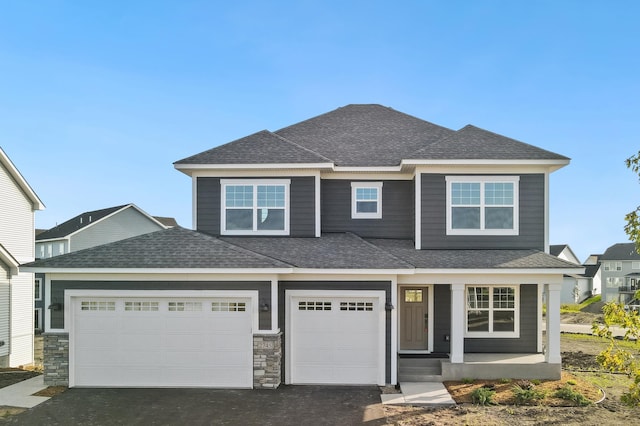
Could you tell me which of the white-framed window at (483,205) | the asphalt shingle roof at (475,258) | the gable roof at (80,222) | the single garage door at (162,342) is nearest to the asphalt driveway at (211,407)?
the single garage door at (162,342)

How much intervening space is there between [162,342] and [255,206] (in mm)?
4900

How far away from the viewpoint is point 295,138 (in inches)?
682

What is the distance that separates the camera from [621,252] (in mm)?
58062

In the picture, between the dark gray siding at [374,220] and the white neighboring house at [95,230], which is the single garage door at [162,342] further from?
the white neighboring house at [95,230]

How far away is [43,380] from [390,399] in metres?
9.34

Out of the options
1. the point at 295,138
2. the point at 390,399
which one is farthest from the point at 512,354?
the point at 295,138

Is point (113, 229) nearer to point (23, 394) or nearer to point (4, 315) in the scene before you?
point (4, 315)

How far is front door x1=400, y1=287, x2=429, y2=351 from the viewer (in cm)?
1465

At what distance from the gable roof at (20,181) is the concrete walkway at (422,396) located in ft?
56.8

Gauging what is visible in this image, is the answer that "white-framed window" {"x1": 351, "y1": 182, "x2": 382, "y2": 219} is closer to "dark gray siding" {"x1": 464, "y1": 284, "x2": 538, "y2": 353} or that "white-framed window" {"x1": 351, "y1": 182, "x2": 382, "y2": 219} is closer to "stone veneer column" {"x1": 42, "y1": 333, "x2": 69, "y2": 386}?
"dark gray siding" {"x1": 464, "y1": 284, "x2": 538, "y2": 353}

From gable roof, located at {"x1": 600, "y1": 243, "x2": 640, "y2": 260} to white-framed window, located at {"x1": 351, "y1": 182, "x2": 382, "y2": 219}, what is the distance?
54.3 m

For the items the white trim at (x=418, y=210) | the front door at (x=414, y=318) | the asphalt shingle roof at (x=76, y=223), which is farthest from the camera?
the asphalt shingle roof at (x=76, y=223)

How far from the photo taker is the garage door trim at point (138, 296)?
12070mm

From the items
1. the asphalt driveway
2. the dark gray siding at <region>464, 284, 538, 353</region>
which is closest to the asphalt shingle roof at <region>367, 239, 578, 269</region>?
the dark gray siding at <region>464, 284, 538, 353</region>
